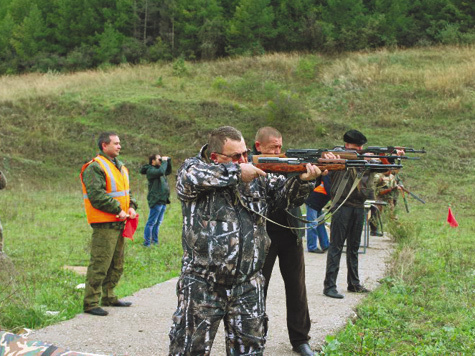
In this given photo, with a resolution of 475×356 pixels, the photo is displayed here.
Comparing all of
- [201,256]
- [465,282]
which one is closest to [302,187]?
[201,256]

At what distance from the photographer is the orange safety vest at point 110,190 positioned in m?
6.86

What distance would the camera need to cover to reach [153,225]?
12.0m

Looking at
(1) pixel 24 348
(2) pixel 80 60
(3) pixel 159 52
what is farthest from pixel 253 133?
(1) pixel 24 348

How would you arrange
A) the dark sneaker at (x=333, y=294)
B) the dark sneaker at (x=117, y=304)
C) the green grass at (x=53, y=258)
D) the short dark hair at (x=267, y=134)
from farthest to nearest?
the dark sneaker at (x=333, y=294) < the dark sneaker at (x=117, y=304) < the green grass at (x=53, y=258) < the short dark hair at (x=267, y=134)

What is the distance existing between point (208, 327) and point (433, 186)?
19.2 meters

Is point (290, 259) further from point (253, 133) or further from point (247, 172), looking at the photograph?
point (253, 133)

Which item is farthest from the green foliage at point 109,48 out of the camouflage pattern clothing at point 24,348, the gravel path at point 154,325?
the camouflage pattern clothing at point 24,348

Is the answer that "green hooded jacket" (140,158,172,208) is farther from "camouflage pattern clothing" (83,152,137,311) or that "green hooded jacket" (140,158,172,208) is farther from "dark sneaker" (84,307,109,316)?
"dark sneaker" (84,307,109,316)

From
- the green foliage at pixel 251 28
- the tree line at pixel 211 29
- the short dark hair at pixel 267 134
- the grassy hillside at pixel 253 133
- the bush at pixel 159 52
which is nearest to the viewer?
the short dark hair at pixel 267 134

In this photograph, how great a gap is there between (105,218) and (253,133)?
21.9 metres

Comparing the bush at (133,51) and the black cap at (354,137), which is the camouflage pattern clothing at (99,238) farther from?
the bush at (133,51)

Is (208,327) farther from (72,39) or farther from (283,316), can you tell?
(72,39)

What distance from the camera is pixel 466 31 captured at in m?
41.8

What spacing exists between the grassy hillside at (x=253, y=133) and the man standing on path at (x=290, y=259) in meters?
0.42
